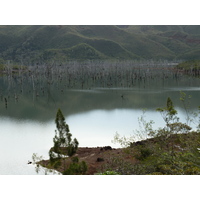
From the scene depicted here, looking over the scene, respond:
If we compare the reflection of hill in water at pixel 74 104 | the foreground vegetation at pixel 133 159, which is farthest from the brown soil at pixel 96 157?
the reflection of hill in water at pixel 74 104

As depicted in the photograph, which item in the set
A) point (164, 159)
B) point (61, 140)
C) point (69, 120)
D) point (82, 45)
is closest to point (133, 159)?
point (164, 159)

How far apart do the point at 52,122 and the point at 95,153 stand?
9146mm

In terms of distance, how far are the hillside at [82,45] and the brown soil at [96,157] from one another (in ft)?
351

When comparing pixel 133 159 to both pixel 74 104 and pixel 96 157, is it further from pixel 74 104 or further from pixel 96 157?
pixel 74 104

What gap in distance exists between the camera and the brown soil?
42.4ft

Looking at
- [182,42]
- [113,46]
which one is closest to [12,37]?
[113,46]

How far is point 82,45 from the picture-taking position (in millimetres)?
137625

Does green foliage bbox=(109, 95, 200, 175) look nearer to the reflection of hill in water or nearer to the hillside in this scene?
the reflection of hill in water

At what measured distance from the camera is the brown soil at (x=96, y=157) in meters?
12.9

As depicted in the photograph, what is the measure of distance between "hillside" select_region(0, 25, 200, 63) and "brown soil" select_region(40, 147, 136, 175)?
106989mm

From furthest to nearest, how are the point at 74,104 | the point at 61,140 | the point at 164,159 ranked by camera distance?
the point at 74,104 → the point at 61,140 → the point at 164,159

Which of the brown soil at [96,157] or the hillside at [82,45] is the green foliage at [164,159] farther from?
the hillside at [82,45]

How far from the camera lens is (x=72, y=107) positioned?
31609 millimetres

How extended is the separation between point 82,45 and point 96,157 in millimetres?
127376
